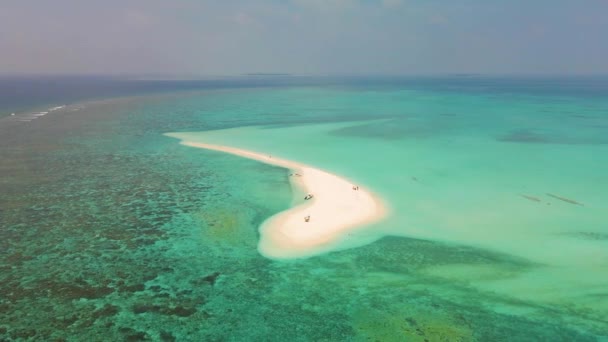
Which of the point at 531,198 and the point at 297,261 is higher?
the point at 531,198

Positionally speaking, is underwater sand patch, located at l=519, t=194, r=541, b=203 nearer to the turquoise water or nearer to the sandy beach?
the turquoise water

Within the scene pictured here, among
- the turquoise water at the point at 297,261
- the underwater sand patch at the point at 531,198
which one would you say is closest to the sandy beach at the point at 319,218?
the turquoise water at the point at 297,261

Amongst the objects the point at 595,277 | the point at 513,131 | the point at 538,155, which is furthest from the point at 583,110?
the point at 595,277

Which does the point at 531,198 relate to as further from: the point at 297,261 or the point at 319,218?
the point at 297,261

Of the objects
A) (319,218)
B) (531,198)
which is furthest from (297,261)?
(531,198)

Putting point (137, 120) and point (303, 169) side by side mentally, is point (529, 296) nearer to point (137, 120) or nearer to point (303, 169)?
point (303, 169)

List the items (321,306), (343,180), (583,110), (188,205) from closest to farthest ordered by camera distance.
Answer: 1. (321,306)
2. (188,205)
3. (343,180)
4. (583,110)
